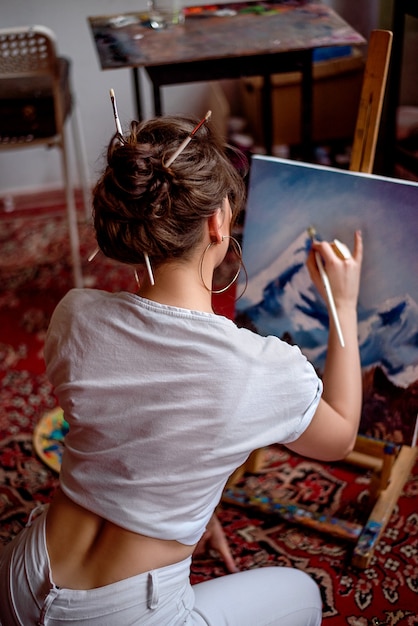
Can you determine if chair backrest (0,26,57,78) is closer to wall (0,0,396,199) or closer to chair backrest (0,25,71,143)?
chair backrest (0,25,71,143)

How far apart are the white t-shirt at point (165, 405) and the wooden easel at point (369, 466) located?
60 centimetres

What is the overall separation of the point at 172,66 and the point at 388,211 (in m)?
0.89

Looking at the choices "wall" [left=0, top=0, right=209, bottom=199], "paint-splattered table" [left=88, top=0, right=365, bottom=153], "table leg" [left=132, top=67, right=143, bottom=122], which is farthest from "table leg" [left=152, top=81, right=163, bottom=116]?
"wall" [left=0, top=0, right=209, bottom=199]

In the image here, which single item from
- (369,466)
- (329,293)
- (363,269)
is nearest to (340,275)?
(329,293)

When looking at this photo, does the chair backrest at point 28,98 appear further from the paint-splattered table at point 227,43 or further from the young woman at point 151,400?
the young woman at point 151,400

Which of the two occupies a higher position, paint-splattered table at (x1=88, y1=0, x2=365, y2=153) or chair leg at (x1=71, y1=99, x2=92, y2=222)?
paint-splattered table at (x1=88, y1=0, x2=365, y2=153)

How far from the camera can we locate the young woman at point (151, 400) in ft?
3.28

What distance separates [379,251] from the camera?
145 cm

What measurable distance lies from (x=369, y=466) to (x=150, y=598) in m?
0.94

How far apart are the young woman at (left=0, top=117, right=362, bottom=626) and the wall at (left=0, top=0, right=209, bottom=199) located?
195 cm

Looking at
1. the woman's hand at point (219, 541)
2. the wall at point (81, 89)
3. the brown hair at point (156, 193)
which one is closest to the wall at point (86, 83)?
the wall at point (81, 89)

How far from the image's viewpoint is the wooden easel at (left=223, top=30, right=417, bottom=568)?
1.42 m

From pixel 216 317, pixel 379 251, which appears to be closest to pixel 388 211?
pixel 379 251

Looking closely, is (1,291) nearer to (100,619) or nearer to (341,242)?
(341,242)
